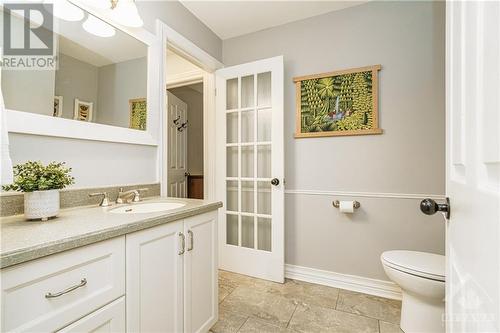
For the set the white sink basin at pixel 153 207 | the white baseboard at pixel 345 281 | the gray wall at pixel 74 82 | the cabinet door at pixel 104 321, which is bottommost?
the white baseboard at pixel 345 281

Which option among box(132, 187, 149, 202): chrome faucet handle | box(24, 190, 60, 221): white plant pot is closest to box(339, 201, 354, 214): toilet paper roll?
box(132, 187, 149, 202): chrome faucet handle

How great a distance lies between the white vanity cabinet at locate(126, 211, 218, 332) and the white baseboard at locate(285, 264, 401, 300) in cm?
102

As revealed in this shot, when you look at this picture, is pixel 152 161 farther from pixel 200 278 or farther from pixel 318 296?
pixel 318 296

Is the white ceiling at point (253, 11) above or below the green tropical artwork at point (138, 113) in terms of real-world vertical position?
above

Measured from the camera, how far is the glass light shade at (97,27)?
4.50 ft

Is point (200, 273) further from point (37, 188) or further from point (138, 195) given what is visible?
point (37, 188)

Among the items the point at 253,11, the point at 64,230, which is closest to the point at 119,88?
the point at 64,230

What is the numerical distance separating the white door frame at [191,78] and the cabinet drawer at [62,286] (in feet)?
3.25

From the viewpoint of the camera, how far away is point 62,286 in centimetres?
73

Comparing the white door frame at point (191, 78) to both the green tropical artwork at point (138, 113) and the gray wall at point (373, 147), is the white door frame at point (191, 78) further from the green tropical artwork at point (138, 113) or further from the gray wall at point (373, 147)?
the gray wall at point (373, 147)

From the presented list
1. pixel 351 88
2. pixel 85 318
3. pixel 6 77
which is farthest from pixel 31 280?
pixel 351 88

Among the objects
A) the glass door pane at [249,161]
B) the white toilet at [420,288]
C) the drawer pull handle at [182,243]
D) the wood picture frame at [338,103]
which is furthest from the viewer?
the glass door pane at [249,161]

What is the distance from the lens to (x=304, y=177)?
7.43 ft

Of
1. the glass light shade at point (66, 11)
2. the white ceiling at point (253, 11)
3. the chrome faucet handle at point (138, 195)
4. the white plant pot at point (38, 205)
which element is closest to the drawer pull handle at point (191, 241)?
the chrome faucet handle at point (138, 195)
